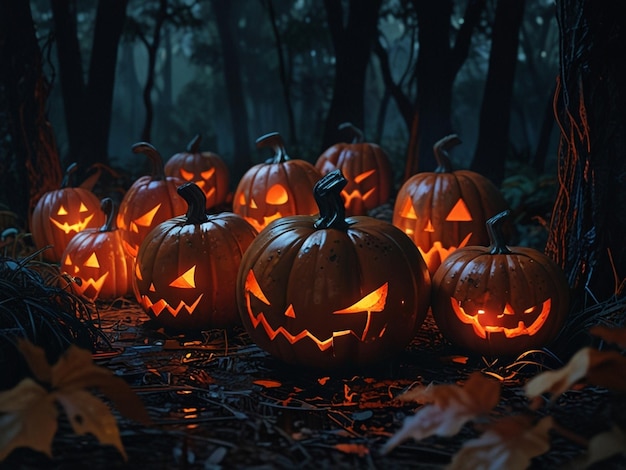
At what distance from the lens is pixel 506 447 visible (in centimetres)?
130

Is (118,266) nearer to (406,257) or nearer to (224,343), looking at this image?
(224,343)

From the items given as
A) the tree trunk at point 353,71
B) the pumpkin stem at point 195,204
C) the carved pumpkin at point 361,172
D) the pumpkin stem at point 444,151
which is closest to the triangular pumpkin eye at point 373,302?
the pumpkin stem at point 195,204

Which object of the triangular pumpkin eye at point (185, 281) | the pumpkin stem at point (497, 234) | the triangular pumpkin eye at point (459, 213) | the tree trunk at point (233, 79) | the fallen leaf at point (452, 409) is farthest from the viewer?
the tree trunk at point (233, 79)

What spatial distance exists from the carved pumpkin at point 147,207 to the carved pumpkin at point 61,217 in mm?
467

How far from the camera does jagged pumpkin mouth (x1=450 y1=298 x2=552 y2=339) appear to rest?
240 centimetres

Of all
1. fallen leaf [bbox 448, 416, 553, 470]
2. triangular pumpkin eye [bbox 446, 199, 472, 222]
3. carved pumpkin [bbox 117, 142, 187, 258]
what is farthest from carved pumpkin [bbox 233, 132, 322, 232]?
fallen leaf [bbox 448, 416, 553, 470]

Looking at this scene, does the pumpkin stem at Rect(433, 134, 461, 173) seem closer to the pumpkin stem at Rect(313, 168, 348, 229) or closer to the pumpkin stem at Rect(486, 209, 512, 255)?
the pumpkin stem at Rect(486, 209, 512, 255)

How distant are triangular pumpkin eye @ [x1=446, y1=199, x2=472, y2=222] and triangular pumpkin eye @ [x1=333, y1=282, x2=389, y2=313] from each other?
3.60 feet

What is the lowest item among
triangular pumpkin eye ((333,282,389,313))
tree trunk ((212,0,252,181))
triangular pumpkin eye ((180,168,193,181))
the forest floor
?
the forest floor

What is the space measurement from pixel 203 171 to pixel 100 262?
2156 mm

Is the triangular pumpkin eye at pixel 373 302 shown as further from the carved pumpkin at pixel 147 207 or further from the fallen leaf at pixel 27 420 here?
the carved pumpkin at pixel 147 207

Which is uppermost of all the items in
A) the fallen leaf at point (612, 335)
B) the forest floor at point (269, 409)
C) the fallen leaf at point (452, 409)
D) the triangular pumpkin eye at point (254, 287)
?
the fallen leaf at point (612, 335)

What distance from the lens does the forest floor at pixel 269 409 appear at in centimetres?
162

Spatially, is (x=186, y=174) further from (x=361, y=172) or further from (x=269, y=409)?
(x=269, y=409)
